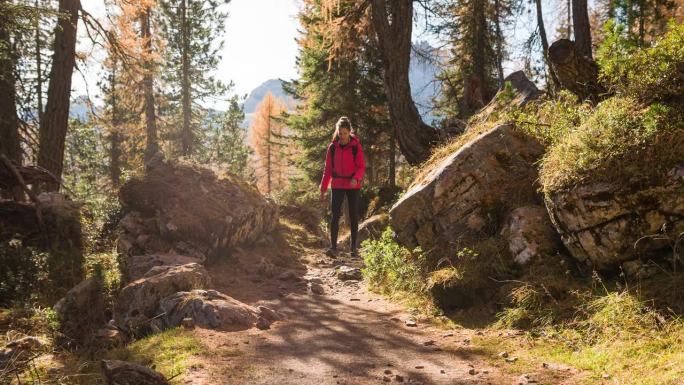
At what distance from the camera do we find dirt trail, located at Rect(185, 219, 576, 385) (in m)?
3.69

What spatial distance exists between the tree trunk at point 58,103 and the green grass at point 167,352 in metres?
6.60

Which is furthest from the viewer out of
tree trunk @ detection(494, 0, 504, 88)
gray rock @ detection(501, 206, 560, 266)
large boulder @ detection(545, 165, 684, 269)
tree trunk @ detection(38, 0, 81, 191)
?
tree trunk @ detection(494, 0, 504, 88)

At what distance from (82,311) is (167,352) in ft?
8.34

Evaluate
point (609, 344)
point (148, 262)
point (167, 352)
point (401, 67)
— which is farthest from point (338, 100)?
point (609, 344)

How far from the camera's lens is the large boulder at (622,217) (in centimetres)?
405

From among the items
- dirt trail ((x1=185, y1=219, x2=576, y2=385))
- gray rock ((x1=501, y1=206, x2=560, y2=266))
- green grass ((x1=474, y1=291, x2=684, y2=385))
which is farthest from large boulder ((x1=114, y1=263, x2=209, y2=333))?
gray rock ((x1=501, y1=206, x2=560, y2=266))

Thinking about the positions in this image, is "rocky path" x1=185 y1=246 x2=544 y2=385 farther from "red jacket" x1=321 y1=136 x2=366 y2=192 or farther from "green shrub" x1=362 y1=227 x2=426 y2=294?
"red jacket" x1=321 y1=136 x2=366 y2=192

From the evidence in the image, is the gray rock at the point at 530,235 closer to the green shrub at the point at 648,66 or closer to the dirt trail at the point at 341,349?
the dirt trail at the point at 341,349

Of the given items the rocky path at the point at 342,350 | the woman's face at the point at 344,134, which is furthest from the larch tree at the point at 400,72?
the rocky path at the point at 342,350

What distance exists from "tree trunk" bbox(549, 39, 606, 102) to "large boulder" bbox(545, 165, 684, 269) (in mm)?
2476

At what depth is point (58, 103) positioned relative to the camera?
31.7 feet

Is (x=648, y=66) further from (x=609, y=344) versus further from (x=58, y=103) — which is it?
(x=58, y=103)

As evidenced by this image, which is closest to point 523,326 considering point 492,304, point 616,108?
point 492,304

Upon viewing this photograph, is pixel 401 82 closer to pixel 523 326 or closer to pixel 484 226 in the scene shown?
pixel 484 226
